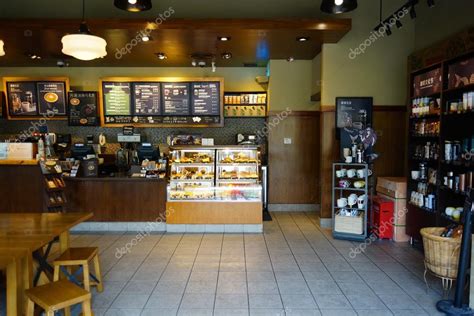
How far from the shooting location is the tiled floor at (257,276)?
11.1 ft

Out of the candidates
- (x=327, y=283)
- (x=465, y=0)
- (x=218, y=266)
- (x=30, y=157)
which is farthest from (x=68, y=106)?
(x=465, y=0)

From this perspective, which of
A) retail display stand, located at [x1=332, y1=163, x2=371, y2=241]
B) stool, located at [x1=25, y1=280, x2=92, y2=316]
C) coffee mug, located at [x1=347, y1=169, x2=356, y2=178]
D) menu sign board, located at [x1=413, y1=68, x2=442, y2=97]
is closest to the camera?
stool, located at [x1=25, y1=280, x2=92, y2=316]

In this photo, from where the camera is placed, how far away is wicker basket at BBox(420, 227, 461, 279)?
3.41m

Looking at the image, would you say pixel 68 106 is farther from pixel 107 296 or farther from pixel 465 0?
pixel 465 0

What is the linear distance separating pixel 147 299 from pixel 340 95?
459cm

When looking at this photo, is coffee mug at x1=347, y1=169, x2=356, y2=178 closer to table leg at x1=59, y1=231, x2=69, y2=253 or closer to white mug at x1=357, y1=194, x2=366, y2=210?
white mug at x1=357, y1=194, x2=366, y2=210

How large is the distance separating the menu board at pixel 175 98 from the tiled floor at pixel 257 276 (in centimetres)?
309

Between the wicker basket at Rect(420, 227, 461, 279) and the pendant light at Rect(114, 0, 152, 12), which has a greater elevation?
the pendant light at Rect(114, 0, 152, 12)

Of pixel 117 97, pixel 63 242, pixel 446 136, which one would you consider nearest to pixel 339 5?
pixel 446 136

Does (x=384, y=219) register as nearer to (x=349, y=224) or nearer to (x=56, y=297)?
(x=349, y=224)

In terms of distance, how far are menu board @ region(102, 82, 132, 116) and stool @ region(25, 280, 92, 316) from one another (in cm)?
Result: 570

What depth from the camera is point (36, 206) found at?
19.3 feet

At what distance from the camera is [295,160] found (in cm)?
781

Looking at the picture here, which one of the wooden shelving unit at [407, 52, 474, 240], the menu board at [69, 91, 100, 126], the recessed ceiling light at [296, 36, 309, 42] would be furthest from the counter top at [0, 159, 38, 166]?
the wooden shelving unit at [407, 52, 474, 240]
